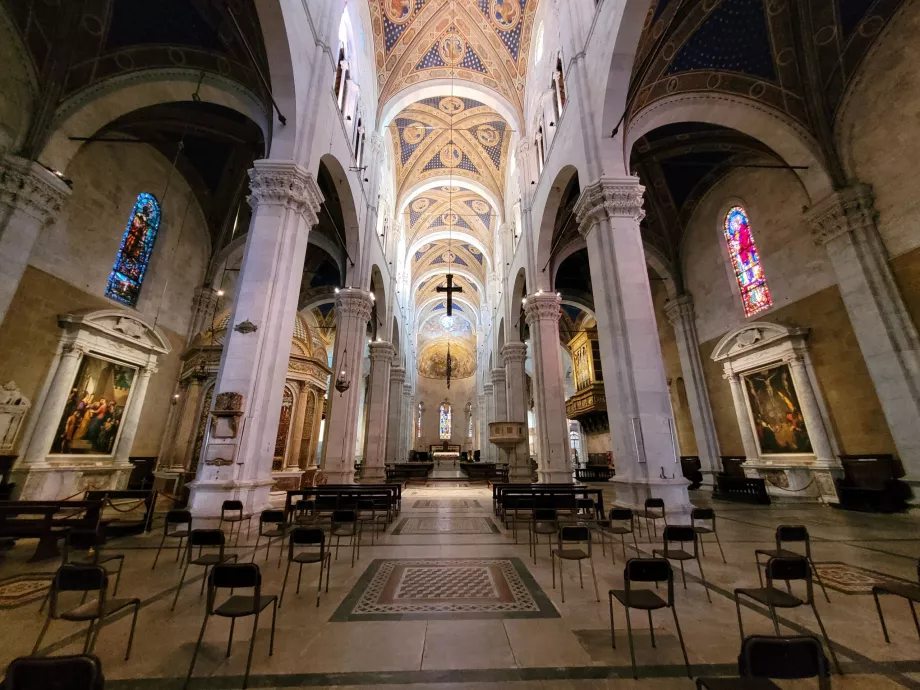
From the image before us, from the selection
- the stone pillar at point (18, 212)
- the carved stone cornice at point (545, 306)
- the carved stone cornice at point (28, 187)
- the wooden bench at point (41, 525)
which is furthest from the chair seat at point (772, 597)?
the carved stone cornice at point (28, 187)

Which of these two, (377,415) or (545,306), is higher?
(545,306)

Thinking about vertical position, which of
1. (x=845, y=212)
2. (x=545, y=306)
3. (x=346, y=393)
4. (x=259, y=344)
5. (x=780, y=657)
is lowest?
(x=780, y=657)

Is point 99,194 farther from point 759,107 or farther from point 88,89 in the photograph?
point 759,107

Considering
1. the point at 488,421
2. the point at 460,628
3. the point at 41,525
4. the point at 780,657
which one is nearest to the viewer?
the point at 780,657

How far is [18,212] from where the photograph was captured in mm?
7762

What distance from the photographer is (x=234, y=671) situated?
7.74 ft

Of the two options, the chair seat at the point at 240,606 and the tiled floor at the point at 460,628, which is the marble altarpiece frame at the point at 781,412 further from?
the chair seat at the point at 240,606

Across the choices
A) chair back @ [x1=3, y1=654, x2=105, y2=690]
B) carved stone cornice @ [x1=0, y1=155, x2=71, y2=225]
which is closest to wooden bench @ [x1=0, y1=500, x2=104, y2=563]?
chair back @ [x1=3, y1=654, x2=105, y2=690]

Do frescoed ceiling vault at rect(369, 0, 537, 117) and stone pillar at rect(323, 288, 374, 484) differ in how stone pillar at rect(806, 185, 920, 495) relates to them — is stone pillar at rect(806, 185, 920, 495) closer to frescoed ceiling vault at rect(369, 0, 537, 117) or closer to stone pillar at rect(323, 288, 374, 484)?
frescoed ceiling vault at rect(369, 0, 537, 117)

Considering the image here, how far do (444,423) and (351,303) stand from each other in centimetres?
2570

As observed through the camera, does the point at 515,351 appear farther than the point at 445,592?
Yes

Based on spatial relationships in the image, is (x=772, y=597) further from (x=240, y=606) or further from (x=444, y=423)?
(x=444, y=423)

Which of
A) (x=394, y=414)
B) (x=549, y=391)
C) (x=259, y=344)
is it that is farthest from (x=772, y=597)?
(x=394, y=414)

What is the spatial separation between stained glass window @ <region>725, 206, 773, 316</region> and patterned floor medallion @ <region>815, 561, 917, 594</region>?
950cm
